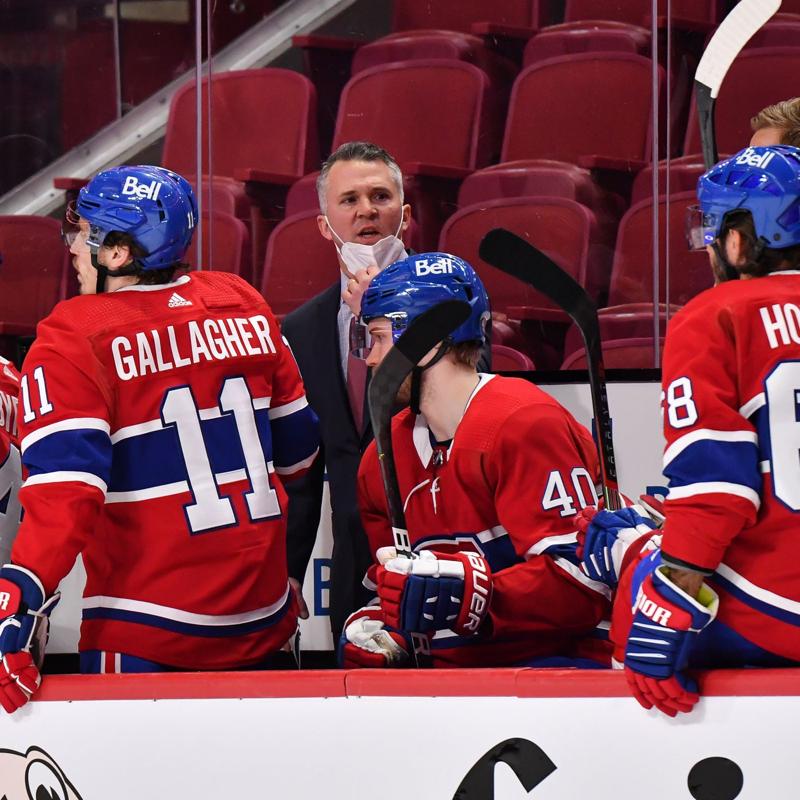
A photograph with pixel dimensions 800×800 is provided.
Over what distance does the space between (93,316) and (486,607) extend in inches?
28.7

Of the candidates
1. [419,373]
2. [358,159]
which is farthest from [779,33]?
[419,373]

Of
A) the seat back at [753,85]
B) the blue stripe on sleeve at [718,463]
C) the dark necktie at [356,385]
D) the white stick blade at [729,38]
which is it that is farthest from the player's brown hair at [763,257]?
the seat back at [753,85]

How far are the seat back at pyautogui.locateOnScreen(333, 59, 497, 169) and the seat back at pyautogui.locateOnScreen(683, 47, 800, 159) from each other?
0.61 metres

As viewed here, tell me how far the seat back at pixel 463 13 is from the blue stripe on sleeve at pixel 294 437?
5.15 ft

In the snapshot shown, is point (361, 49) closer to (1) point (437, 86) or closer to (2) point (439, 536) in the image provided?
(1) point (437, 86)

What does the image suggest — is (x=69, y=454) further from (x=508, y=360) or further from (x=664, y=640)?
(x=508, y=360)

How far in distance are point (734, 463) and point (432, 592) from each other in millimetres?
536

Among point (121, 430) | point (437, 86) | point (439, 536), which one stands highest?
point (437, 86)

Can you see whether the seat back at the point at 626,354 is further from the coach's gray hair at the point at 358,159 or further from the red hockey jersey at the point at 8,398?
the red hockey jersey at the point at 8,398

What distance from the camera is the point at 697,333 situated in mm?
1649

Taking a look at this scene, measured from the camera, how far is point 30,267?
3705 millimetres

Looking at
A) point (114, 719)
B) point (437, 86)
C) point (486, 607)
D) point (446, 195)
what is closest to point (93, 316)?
point (114, 719)

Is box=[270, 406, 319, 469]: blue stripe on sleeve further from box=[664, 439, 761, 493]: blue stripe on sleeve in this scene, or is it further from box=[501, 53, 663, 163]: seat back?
box=[501, 53, 663, 163]: seat back

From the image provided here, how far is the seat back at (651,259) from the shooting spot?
3.11 meters
